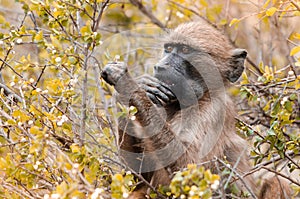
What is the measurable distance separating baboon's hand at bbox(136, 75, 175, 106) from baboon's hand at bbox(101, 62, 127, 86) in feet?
1.67

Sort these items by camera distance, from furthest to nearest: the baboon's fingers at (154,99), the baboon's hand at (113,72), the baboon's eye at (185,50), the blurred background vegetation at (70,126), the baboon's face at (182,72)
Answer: the baboon's eye at (185,50)
the baboon's face at (182,72)
the baboon's fingers at (154,99)
the baboon's hand at (113,72)
the blurred background vegetation at (70,126)

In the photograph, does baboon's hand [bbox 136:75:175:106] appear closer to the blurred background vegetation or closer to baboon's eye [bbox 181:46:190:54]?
the blurred background vegetation

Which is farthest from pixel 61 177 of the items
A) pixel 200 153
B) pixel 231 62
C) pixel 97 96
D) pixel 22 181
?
pixel 231 62

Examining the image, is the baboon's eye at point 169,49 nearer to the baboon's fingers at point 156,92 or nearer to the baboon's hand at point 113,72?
the baboon's fingers at point 156,92

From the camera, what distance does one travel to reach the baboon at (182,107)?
15.9 feet

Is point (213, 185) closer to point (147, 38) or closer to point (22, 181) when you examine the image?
point (22, 181)

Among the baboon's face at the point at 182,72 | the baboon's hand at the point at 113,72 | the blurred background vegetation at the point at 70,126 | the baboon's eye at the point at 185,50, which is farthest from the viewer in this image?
the baboon's eye at the point at 185,50

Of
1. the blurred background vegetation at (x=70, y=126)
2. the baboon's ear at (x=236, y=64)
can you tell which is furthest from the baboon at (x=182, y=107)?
the blurred background vegetation at (x=70, y=126)

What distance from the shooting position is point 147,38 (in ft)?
28.9

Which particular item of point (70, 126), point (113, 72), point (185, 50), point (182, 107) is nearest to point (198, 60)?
point (185, 50)

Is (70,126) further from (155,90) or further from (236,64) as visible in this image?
(236,64)

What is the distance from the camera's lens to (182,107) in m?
5.65

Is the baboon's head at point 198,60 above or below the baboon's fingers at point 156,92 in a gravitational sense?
above

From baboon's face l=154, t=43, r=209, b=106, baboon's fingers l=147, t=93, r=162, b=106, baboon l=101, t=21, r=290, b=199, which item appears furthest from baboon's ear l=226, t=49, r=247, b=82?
baboon's fingers l=147, t=93, r=162, b=106
